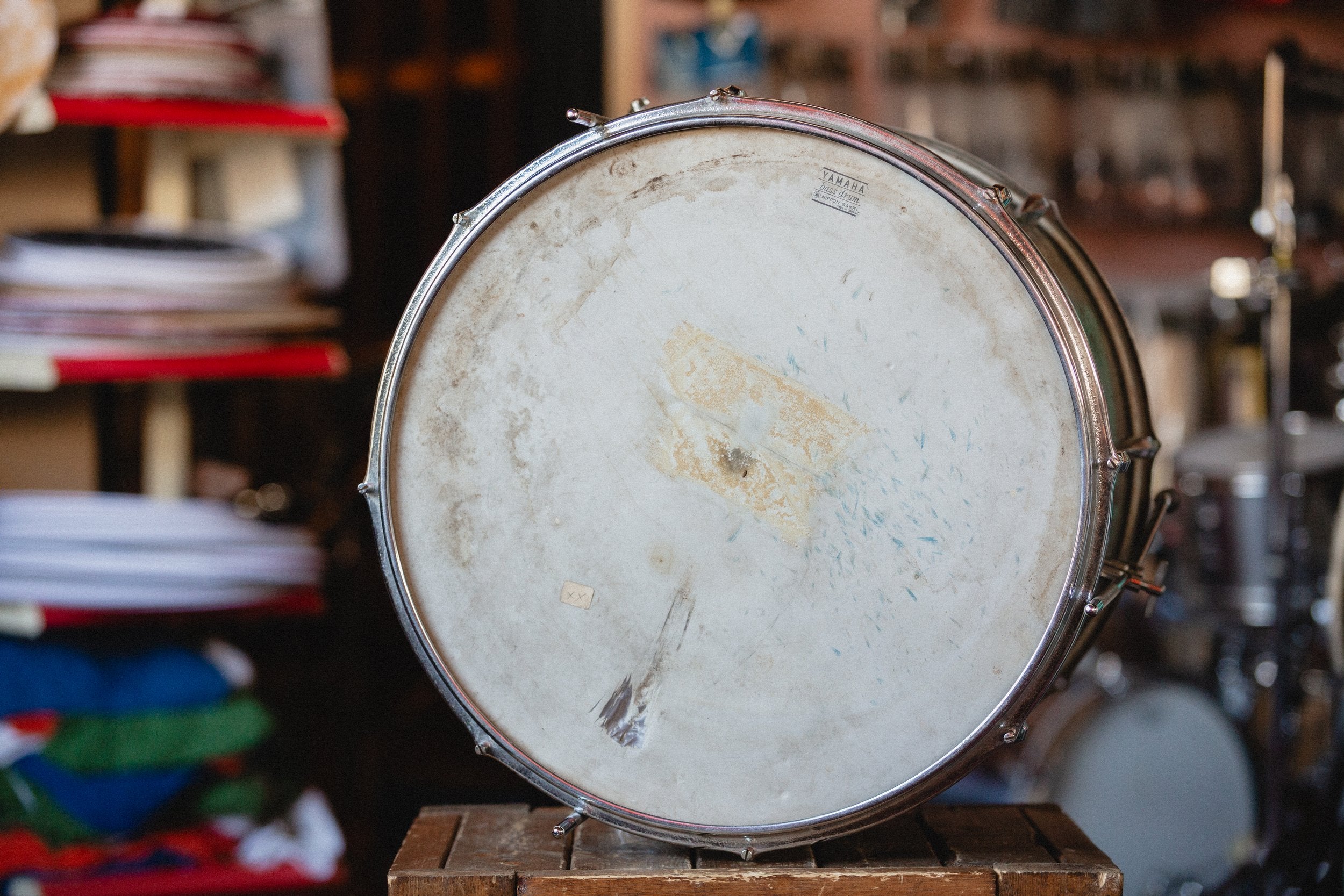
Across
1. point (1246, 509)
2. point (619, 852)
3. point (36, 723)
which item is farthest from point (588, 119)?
point (1246, 509)

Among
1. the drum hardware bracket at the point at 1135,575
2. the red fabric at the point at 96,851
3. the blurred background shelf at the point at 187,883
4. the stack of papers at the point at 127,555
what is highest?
the drum hardware bracket at the point at 1135,575

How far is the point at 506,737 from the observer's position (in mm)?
1066

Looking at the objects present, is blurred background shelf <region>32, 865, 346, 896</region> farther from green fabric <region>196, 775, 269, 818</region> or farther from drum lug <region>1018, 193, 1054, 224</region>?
drum lug <region>1018, 193, 1054, 224</region>

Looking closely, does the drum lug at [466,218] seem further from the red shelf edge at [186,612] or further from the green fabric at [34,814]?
the green fabric at [34,814]

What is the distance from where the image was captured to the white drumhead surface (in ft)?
3.24

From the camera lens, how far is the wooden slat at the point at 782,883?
40.8 inches

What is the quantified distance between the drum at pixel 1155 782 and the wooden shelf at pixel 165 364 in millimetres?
1820

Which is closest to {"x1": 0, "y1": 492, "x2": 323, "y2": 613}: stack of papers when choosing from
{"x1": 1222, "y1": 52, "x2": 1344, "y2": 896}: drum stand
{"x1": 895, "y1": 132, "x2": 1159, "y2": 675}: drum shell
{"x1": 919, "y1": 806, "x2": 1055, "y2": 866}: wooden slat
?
{"x1": 919, "y1": 806, "x2": 1055, "y2": 866}: wooden slat

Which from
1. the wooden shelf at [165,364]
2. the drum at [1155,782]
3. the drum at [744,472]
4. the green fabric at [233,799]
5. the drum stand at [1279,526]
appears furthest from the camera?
the drum at [1155,782]

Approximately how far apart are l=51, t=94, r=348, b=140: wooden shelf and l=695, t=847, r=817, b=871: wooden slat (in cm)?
134

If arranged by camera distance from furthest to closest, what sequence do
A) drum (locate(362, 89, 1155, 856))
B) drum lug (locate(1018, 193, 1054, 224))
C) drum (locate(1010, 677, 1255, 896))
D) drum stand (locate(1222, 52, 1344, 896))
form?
drum (locate(1010, 677, 1255, 896))
drum stand (locate(1222, 52, 1344, 896))
drum lug (locate(1018, 193, 1054, 224))
drum (locate(362, 89, 1155, 856))

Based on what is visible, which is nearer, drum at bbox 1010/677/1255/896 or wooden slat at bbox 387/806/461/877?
wooden slat at bbox 387/806/461/877

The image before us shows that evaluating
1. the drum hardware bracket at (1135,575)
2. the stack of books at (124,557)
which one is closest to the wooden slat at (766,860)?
the drum hardware bracket at (1135,575)

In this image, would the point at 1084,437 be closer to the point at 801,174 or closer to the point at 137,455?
the point at 801,174
